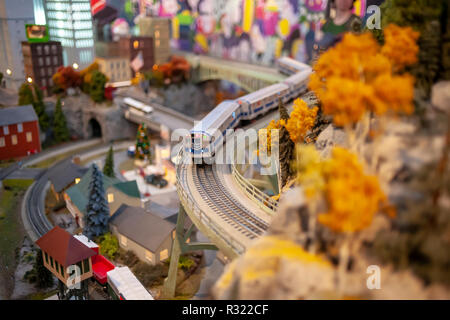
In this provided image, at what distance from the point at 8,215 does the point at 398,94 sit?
38058mm

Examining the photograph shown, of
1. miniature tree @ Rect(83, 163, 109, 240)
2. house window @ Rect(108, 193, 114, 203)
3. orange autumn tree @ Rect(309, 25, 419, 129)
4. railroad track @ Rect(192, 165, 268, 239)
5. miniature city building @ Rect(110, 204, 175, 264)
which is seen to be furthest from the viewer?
house window @ Rect(108, 193, 114, 203)

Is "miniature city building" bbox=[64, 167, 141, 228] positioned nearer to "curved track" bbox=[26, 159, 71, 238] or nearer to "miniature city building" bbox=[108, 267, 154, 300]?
"curved track" bbox=[26, 159, 71, 238]

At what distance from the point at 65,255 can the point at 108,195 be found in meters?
11.5

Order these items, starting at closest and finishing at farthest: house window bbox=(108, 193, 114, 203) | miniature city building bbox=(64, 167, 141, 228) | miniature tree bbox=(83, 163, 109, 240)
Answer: miniature tree bbox=(83, 163, 109, 240) < house window bbox=(108, 193, 114, 203) < miniature city building bbox=(64, 167, 141, 228)

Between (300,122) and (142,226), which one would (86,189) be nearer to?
(142,226)

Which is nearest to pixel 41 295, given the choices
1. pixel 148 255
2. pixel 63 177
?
pixel 148 255

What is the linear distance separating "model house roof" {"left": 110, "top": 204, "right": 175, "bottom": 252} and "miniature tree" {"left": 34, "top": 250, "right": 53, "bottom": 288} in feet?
22.6

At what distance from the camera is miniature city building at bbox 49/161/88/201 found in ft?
142

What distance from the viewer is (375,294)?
15438mm

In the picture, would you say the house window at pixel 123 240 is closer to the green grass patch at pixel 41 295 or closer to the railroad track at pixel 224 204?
the green grass patch at pixel 41 295

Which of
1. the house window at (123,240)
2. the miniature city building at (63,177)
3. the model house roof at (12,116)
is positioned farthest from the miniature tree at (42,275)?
the model house roof at (12,116)

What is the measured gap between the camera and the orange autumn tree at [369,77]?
14.8m

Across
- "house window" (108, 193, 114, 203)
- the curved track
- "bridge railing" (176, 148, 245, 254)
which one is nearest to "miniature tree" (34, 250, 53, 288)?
the curved track
